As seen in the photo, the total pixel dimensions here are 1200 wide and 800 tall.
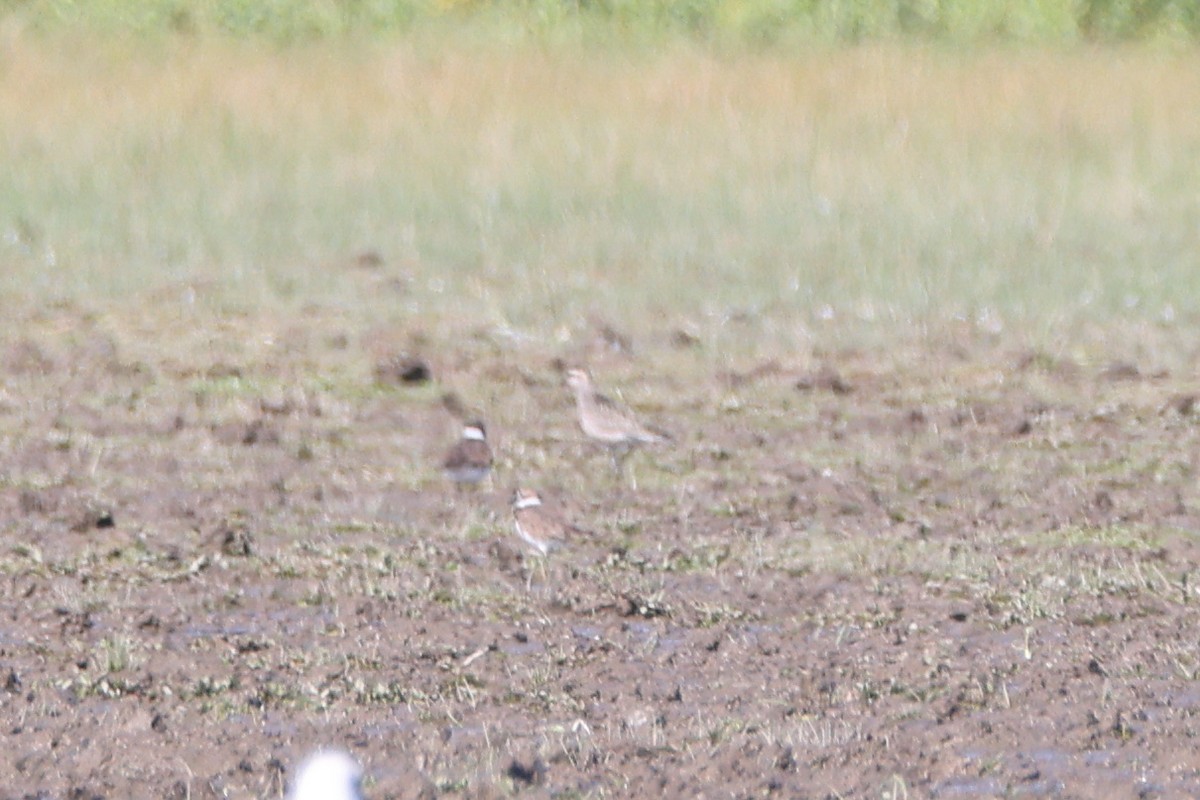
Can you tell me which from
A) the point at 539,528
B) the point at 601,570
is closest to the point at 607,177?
the point at 539,528

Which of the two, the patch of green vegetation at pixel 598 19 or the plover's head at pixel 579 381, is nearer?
the plover's head at pixel 579 381

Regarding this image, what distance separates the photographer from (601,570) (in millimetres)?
7980

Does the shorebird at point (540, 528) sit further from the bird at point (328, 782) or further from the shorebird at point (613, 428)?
the bird at point (328, 782)

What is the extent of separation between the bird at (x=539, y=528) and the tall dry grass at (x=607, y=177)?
4854mm

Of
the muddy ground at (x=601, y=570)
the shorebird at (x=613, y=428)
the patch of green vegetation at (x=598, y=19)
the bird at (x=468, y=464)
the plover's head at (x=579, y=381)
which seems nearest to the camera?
the muddy ground at (x=601, y=570)

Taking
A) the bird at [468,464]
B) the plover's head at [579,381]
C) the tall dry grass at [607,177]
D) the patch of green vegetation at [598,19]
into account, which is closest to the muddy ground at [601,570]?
the bird at [468,464]

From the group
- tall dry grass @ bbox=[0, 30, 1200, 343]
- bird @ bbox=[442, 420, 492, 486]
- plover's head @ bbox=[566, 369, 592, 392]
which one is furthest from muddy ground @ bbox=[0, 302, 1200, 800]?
tall dry grass @ bbox=[0, 30, 1200, 343]

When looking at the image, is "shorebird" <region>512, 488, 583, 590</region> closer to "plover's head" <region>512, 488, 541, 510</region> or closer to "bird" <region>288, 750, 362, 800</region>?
"plover's head" <region>512, 488, 541, 510</region>

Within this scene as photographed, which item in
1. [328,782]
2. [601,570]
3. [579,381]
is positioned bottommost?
[579,381]

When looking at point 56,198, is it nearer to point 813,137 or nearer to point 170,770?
point 813,137

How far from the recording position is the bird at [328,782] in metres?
4.76

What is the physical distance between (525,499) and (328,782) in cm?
370

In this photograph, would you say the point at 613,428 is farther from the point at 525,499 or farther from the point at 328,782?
the point at 328,782

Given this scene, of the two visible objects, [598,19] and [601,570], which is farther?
[598,19]
